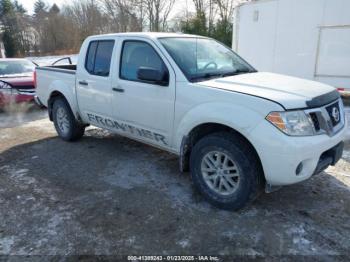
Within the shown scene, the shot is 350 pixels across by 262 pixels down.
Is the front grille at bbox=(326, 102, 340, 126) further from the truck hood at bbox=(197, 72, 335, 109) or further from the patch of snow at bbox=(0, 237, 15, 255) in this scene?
the patch of snow at bbox=(0, 237, 15, 255)

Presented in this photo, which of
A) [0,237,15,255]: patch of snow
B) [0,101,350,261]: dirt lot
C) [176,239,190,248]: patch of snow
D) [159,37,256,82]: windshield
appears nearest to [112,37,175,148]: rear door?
[159,37,256,82]: windshield

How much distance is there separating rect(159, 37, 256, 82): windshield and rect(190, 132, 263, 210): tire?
829mm

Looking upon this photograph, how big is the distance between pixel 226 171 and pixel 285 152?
0.73m

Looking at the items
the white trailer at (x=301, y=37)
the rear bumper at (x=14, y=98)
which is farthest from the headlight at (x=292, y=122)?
the rear bumper at (x=14, y=98)

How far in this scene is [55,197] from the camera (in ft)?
12.3

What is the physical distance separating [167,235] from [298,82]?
7.39 feet

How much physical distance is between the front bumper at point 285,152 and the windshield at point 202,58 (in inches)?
44.5

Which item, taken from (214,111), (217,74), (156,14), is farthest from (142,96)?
(156,14)

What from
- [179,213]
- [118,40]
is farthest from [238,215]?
[118,40]

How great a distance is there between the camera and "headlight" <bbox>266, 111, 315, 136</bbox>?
2816mm

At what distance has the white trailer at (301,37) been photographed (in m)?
8.01

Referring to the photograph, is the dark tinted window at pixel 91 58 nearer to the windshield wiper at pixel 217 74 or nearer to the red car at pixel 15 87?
the windshield wiper at pixel 217 74

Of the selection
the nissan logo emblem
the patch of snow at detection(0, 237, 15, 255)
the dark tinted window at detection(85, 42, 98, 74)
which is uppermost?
the dark tinted window at detection(85, 42, 98, 74)

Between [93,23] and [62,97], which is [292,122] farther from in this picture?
[93,23]
